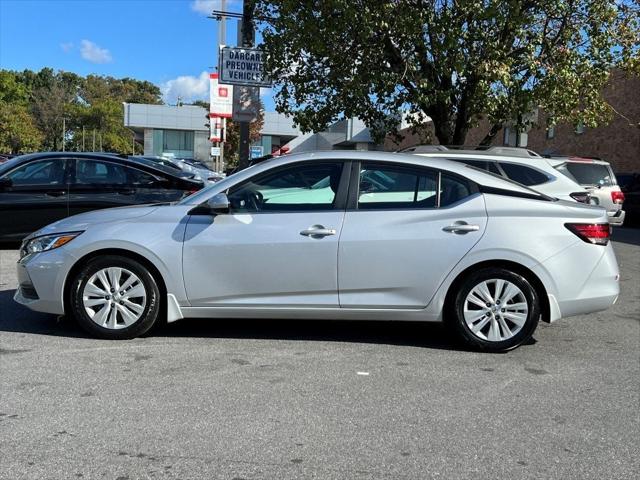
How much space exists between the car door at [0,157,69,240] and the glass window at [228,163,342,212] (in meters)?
5.41

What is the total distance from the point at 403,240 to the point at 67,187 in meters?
6.55

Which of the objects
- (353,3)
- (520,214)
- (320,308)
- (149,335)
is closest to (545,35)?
(353,3)

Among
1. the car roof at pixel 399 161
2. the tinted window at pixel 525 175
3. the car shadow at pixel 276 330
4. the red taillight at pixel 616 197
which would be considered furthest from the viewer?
the red taillight at pixel 616 197

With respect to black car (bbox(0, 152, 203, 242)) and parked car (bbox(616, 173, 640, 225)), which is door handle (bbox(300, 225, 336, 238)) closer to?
black car (bbox(0, 152, 203, 242))

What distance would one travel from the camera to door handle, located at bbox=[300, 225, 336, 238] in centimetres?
509

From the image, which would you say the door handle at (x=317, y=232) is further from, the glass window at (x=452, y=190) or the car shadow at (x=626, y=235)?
the car shadow at (x=626, y=235)

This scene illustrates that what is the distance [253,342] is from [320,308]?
71 cm

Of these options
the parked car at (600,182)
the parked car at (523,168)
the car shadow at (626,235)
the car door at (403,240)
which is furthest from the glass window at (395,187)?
the car shadow at (626,235)

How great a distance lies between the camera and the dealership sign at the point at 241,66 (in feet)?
37.4

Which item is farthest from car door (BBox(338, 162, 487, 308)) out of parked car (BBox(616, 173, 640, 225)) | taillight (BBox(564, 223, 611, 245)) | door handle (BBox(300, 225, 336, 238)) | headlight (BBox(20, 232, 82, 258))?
parked car (BBox(616, 173, 640, 225))

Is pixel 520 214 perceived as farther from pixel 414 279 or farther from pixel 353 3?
pixel 353 3

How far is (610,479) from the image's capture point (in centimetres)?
324

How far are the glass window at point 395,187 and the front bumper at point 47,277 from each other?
2.55 metres

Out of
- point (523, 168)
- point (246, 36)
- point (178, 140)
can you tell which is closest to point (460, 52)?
point (523, 168)
